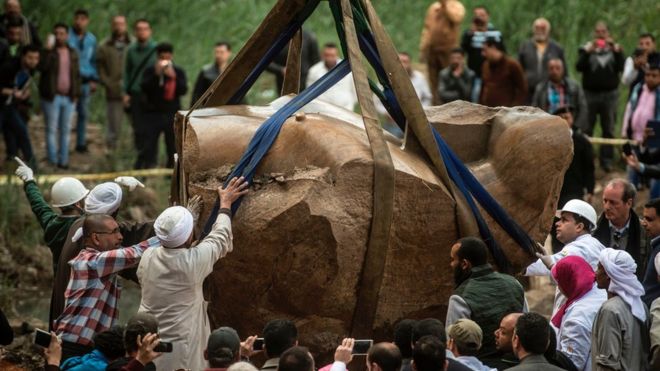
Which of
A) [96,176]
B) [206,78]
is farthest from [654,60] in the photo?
[96,176]

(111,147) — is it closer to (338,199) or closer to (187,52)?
(187,52)

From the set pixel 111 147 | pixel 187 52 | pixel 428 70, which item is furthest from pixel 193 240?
pixel 187 52

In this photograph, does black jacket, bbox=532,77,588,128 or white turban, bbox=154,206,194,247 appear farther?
black jacket, bbox=532,77,588,128

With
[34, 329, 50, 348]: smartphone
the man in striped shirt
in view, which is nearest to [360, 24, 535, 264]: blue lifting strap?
the man in striped shirt

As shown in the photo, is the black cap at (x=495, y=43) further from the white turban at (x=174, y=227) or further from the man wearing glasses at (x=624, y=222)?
the white turban at (x=174, y=227)

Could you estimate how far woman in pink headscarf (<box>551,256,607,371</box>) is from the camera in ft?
27.5

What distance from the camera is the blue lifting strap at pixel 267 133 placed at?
28.1ft

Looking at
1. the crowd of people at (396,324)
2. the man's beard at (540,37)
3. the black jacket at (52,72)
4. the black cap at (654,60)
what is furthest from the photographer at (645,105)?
the black jacket at (52,72)

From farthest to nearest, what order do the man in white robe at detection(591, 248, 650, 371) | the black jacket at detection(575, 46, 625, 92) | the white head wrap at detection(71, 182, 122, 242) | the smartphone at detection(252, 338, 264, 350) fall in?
1. the black jacket at detection(575, 46, 625, 92)
2. the white head wrap at detection(71, 182, 122, 242)
3. the man in white robe at detection(591, 248, 650, 371)
4. the smartphone at detection(252, 338, 264, 350)

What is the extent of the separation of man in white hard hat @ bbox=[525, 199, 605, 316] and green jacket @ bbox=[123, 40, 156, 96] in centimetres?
800

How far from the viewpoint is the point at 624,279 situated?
26.4 ft

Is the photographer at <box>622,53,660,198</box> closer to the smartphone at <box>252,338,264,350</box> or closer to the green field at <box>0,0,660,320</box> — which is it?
the green field at <box>0,0,660,320</box>

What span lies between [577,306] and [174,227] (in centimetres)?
225

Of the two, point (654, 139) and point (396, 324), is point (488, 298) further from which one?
point (654, 139)
